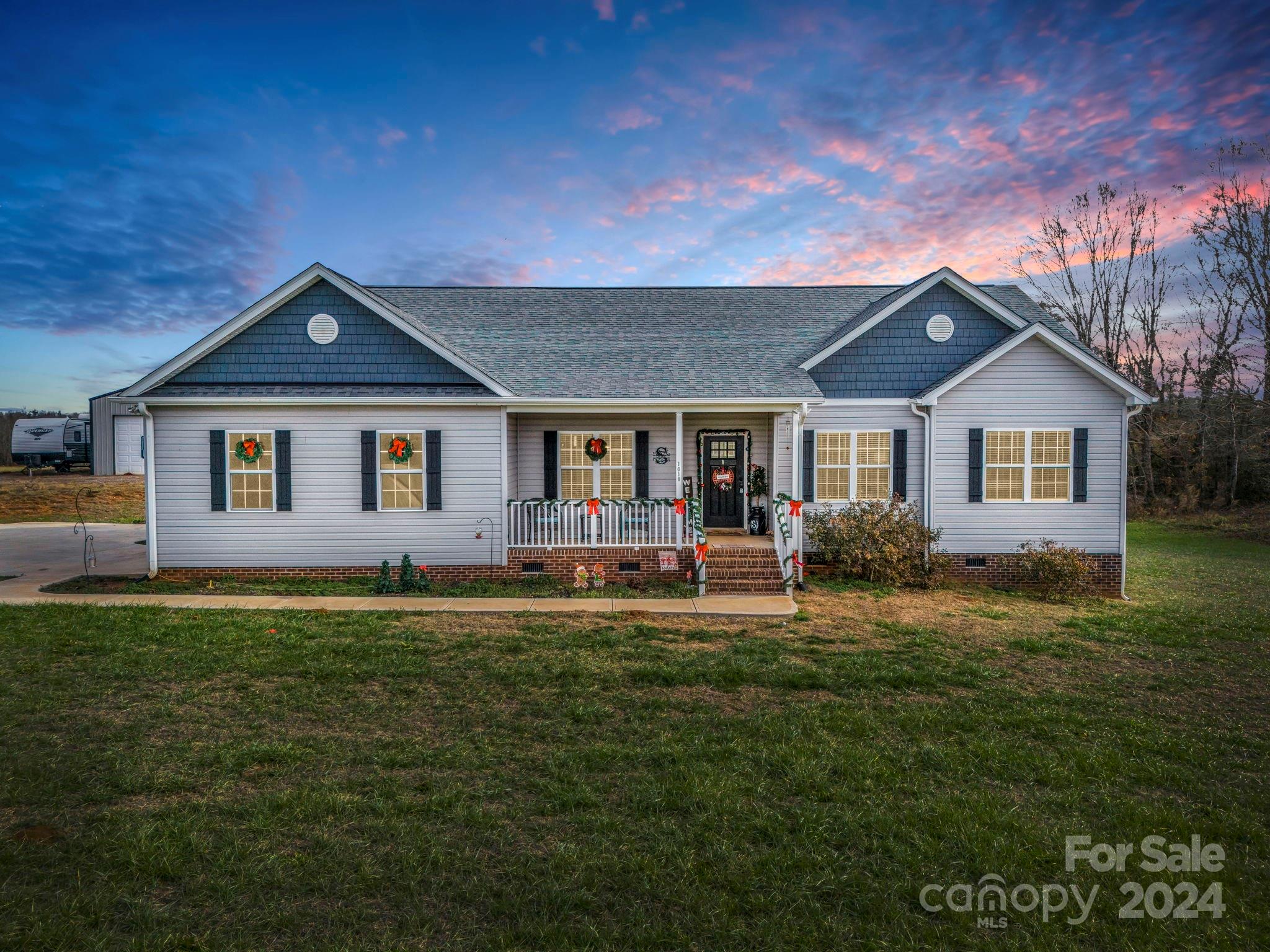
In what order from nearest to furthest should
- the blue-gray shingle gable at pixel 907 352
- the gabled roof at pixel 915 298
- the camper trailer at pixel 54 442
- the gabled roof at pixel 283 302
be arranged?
the gabled roof at pixel 283 302 < the gabled roof at pixel 915 298 < the blue-gray shingle gable at pixel 907 352 < the camper trailer at pixel 54 442

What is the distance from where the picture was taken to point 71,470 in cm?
3381

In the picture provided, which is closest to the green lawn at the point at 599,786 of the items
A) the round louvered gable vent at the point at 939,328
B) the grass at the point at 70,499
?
the round louvered gable vent at the point at 939,328

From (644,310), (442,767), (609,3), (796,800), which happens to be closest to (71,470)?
(644,310)

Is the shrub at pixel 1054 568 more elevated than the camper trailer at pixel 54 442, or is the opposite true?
the camper trailer at pixel 54 442

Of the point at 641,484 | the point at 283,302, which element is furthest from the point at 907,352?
the point at 283,302

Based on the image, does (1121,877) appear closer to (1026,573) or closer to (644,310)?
(1026,573)

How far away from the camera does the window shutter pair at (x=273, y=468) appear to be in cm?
1238

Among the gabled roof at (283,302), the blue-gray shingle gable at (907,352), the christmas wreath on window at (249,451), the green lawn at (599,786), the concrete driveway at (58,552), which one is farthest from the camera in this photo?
the blue-gray shingle gable at (907,352)

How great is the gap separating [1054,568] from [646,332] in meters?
10.3

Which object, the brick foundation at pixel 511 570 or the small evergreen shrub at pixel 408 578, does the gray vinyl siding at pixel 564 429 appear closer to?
the brick foundation at pixel 511 570

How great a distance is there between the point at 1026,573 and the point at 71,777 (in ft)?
49.8

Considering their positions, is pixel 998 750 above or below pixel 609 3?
below

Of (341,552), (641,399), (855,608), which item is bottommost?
(855,608)

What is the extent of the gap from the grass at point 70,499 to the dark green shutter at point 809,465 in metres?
23.5
